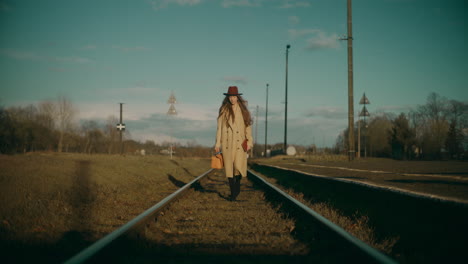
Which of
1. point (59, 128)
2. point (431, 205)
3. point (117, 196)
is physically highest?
point (59, 128)

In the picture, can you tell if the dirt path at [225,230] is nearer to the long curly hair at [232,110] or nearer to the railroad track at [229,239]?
the railroad track at [229,239]

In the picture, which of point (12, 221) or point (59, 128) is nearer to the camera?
point (12, 221)

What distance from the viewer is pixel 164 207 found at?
5.51 meters

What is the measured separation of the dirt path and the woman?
838mm

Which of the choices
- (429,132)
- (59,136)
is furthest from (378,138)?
(59,136)

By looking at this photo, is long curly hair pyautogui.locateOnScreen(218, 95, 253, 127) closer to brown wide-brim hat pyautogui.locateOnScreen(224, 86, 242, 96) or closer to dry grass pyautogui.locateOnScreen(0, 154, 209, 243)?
brown wide-brim hat pyautogui.locateOnScreen(224, 86, 242, 96)

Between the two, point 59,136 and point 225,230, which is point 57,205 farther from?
point 59,136

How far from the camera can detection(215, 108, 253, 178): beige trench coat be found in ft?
22.2

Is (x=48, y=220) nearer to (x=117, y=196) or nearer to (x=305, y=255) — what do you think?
(x=117, y=196)

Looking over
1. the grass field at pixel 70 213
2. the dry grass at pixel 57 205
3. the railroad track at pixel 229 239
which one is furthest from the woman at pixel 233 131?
the dry grass at pixel 57 205

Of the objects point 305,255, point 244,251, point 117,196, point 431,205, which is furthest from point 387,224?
point 117,196

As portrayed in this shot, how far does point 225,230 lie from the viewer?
428 cm

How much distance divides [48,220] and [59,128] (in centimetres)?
7052

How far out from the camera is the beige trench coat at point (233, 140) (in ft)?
22.2
